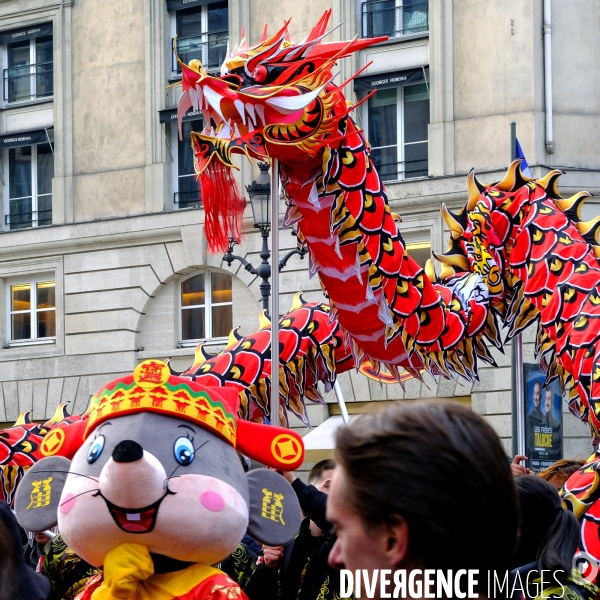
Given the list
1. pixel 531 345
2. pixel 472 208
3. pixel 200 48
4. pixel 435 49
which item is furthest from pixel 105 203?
pixel 472 208

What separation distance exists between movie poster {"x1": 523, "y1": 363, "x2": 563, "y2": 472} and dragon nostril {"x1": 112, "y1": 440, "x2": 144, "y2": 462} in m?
8.29

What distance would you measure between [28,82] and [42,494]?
18.5 meters

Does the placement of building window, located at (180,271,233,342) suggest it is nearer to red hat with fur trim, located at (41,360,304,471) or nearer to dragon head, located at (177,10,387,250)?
dragon head, located at (177,10,387,250)

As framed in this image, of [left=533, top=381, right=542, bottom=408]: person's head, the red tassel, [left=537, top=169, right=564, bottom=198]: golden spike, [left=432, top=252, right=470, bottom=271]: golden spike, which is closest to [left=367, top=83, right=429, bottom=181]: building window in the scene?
[left=533, top=381, right=542, bottom=408]: person's head

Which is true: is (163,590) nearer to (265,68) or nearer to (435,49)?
(265,68)

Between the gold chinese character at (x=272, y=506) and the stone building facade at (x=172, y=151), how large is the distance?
11904mm

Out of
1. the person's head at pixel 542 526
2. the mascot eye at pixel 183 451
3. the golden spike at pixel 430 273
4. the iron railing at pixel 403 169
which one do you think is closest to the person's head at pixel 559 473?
the golden spike at pixel 430 273

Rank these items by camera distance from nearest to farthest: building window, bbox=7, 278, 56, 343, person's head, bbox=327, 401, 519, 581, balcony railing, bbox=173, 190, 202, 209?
1. person's head, bbox=327, 401, 519, 581
2. balcony railing, bbox=173, 190, 202, 209
3. building window, bbox=7, 278, 56, 343

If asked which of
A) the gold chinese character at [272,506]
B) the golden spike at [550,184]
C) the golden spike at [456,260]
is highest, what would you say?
the golden spike at [550,184]

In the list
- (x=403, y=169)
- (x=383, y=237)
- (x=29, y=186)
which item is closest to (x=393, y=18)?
(x=403, y=169)

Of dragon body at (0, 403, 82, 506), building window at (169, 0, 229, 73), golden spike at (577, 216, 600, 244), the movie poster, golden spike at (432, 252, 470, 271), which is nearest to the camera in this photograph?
golden spike at (577, 216, 600, 244)

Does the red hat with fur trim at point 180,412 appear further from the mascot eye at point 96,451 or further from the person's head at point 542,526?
the person's head at point 542,526

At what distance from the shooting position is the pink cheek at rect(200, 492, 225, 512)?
4043 millimetres

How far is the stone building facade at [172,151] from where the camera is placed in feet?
57.3
